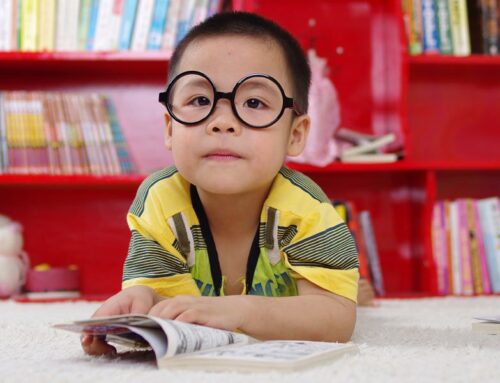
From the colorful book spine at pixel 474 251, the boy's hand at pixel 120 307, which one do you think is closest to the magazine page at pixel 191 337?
the boy's hand at pixel 120 307

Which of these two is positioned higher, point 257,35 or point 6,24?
point 6,24

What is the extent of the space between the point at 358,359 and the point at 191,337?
20 cm

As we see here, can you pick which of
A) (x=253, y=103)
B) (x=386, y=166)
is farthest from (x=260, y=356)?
(x=386, y=166)

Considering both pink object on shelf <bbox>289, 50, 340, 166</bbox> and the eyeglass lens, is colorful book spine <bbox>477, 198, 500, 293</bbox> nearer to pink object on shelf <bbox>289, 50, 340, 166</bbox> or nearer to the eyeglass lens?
pink object on shelf <bbox>289, 50, 340, 166</bbox>

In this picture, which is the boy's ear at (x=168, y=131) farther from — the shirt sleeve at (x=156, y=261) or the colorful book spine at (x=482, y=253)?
the colorful book spine at (x=482, y=253)

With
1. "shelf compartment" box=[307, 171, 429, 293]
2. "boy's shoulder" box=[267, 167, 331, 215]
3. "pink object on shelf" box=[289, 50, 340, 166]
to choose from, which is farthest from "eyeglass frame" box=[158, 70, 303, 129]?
"shelf compartment" box=[307, 171, 429, 293]

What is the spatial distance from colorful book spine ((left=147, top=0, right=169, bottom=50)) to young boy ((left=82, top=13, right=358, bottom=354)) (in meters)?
1.03

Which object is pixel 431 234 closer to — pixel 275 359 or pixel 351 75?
pixel 351 75

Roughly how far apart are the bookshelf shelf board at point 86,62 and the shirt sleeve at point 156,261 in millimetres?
1149

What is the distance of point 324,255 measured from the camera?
1.16 metres

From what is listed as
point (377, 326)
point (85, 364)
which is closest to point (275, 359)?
point (85, 364)

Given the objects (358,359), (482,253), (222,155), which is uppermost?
(222,155)

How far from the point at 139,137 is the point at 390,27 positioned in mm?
916

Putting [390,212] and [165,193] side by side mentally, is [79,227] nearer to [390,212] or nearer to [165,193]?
[390,212]
